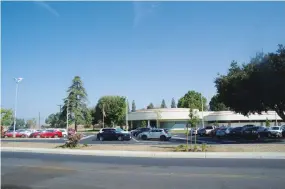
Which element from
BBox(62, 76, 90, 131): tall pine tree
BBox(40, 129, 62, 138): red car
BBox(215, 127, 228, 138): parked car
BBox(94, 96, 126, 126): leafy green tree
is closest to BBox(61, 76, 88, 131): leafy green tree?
BBox(62, 76, 90, 131): tall pine tree

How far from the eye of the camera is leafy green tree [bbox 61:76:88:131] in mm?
83875

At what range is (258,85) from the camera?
113 feet

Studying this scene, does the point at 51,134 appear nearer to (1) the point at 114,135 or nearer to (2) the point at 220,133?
(1) the point at 114,135

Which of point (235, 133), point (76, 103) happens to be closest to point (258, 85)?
point (235, 133)

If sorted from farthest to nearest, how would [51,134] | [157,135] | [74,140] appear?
[51,134], [157,135], [74,140]

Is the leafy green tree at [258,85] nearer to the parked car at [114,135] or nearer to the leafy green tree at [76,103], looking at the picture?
the parked car at [114,135]

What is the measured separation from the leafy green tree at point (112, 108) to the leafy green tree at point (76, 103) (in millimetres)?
14213

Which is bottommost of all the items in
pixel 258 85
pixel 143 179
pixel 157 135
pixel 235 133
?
pixel 143 179

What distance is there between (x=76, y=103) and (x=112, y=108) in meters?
17.9

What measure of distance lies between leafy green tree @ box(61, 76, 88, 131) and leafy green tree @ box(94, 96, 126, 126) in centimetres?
1421

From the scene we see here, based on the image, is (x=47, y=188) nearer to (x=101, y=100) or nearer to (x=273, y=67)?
(x=273, y=67)

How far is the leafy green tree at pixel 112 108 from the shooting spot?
9938 cm

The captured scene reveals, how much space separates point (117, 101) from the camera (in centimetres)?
10194

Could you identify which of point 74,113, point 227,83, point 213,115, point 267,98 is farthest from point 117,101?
point 267,98
